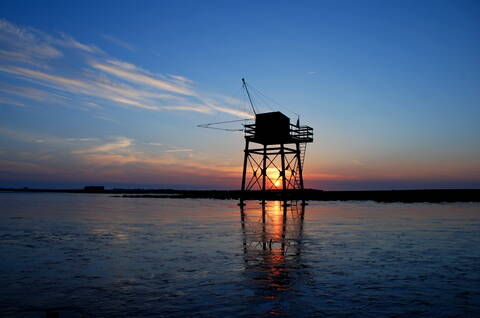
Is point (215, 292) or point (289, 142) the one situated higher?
point (289, 142)

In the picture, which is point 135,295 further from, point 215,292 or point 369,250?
point 369,250

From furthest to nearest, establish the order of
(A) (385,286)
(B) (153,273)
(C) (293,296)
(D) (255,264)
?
(D) (255,264) < (B) (153,273) < (A) (385,286) < (C) (293,296)

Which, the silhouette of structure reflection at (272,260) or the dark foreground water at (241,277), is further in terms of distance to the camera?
the silhouette of structure reflection at (272,260)

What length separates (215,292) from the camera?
8172 mm

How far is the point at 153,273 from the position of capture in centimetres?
1016

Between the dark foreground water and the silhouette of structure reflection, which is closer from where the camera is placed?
the dark foreground water

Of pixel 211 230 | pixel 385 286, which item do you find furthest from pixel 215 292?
pixel 211 230

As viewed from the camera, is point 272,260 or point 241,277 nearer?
point 241,277

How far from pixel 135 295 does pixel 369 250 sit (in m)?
9.17

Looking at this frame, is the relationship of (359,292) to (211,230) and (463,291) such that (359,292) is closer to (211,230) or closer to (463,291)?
(463,291)

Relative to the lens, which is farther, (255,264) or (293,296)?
(255,264)

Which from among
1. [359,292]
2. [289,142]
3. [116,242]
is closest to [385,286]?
[359,292]

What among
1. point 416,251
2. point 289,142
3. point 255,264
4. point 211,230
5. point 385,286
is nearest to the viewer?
point 385,286

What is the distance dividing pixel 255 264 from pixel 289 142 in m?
34.8
